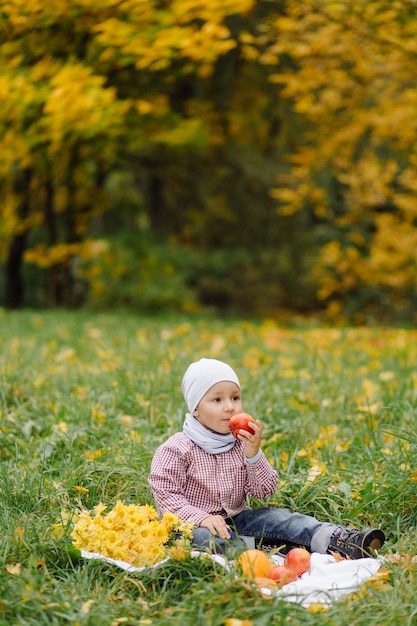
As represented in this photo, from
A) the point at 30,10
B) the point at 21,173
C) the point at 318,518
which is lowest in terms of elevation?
the point at 318,518

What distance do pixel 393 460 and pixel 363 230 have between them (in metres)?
9.07

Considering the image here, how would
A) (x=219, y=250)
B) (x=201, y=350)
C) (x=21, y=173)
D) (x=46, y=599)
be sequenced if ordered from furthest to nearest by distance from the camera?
(x=219, y=250), (x=21, y=173), (x=201, y=350), (x=46, y=599)

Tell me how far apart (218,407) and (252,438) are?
7.6 inches

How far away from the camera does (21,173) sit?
11453mm

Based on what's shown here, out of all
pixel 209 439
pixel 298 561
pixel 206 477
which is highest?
pixel 209 439

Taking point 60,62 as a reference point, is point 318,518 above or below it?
below

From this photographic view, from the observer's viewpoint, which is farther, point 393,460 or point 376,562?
point 393,460

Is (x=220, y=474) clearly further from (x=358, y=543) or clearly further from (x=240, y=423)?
(x=358, y=543)

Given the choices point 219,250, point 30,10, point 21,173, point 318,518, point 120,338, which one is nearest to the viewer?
point 318,518

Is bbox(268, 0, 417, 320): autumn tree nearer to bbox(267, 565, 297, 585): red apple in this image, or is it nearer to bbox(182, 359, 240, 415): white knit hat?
bbox(182, 359, 240, 415): white knit hat

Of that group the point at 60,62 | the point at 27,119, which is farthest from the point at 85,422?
the point at 27,119

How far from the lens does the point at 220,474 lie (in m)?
2.88

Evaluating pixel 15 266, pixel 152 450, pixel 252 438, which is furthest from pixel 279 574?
pixel 15 266

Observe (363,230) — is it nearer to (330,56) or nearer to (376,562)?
(330,56)
